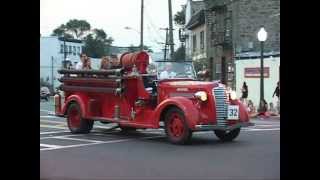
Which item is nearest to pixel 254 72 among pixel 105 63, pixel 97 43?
pixel 97 43

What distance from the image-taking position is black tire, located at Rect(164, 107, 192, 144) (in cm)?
1230

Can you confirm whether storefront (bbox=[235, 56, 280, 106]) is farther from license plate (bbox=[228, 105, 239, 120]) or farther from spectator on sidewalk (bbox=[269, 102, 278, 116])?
license plate (bbox=[228, 105, 239, 120])

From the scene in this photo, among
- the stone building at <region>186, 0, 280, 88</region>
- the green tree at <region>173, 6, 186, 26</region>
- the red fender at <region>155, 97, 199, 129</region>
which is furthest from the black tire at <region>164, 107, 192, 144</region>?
the green tree at <region>173, 6, 186, 26</region>

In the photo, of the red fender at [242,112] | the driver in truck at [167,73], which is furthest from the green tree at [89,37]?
the red fender at [242,112]

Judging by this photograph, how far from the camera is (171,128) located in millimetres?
12781

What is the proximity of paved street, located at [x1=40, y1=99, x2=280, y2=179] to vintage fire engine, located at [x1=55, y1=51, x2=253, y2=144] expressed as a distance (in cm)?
40

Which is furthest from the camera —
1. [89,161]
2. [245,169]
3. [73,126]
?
[73,126]

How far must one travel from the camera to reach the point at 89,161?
10242 mm

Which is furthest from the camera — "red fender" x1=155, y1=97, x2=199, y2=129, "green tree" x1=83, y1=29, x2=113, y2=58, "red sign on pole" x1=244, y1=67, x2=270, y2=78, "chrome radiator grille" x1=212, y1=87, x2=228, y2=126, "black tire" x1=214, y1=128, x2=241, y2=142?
"red sign on pole" x1=244, y1=67, x2=270, y2=78

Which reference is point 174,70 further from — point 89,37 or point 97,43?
point 89,37
